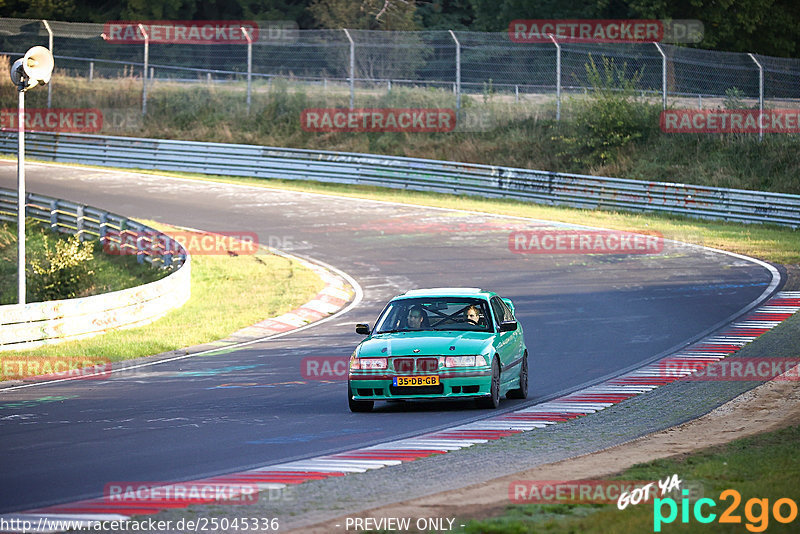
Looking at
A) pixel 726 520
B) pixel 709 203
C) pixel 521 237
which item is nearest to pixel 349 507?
pixel 726 520

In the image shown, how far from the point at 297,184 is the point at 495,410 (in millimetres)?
27298

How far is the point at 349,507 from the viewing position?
7648 millimetres

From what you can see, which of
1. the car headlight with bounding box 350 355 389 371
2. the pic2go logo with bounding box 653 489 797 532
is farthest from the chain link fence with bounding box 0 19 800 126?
the pic2go logo with bounding box 653 489 797 532

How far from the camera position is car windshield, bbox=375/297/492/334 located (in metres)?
13.3

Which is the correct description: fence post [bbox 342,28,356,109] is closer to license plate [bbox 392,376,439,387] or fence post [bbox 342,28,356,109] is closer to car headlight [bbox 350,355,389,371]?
car headlight [bbox 350,355,389,371]

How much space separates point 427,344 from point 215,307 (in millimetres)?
10871

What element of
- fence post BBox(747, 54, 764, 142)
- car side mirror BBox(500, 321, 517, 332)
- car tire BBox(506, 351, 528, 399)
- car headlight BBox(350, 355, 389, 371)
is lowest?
car tire BBox(506, 351, 528, 399)

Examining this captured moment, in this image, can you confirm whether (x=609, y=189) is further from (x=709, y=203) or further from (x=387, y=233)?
(x=387, y=233)

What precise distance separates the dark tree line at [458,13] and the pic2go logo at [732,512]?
164 ft

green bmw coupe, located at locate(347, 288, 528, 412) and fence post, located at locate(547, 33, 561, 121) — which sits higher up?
fence post, located at locate(547, 33, 561, 121)

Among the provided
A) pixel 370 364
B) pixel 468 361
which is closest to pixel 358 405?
pixel 370 364

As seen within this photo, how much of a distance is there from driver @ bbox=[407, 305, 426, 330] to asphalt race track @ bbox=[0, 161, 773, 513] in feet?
3.24

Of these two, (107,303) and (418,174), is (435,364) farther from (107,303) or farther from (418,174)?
(418,174)

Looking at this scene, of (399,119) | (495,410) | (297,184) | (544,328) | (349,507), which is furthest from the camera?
(399,119)
